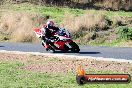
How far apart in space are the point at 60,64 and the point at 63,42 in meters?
4.74

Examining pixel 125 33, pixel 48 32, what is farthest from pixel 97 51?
pixel 125 33

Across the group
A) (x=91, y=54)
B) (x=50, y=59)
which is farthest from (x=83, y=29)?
(x=50, y=59)

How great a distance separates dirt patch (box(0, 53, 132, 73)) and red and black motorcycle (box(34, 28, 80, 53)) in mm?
1821

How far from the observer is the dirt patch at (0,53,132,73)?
16.5 m

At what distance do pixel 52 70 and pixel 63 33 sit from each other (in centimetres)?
623

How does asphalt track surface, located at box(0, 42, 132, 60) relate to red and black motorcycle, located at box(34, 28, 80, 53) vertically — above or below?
below

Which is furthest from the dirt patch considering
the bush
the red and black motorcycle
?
the bush

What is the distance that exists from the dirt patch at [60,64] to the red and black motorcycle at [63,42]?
182 centimetres

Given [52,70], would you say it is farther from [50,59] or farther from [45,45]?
[45,45]

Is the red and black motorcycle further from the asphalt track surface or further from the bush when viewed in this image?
the bush

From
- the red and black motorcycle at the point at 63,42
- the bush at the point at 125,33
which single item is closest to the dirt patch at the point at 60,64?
the red and black motorcycle at the point at 63,42

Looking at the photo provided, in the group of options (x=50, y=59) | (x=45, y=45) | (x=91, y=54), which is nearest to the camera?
(x=50, y=59)

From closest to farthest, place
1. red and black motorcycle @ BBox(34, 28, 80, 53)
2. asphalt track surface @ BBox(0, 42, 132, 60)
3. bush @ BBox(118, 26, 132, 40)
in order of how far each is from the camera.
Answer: asphalt track surface @ BBox(0, 42, 132, 60) → red and black motorcycle @ BBox(34, 28, 80, 53) → bush @ BBox(118, 26, 132, 40)

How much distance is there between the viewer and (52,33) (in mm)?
22625
